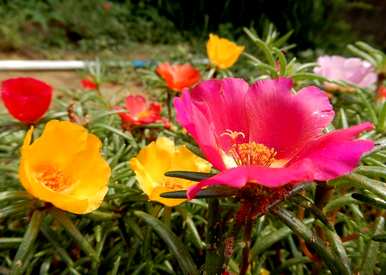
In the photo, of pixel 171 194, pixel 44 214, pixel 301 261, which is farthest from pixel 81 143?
pixel 301 261

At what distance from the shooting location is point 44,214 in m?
0.88

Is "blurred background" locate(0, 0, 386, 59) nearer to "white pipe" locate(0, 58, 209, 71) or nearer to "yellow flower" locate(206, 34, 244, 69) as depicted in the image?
"white pipe" locate(0, 58, 209, 71)

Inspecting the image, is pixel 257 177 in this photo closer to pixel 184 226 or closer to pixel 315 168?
pixel 315 168

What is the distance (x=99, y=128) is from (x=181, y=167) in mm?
293

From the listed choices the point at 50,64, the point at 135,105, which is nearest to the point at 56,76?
the point at 50,64

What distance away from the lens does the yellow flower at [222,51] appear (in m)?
1.50

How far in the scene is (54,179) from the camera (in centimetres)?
89

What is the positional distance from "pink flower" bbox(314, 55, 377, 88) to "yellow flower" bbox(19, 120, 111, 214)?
2.40 ft

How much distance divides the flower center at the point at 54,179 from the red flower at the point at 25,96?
199 millimetres

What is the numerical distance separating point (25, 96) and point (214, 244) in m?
0.51

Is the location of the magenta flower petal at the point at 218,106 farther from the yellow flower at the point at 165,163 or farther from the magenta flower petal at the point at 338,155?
the yellow flower at the point at 165,163

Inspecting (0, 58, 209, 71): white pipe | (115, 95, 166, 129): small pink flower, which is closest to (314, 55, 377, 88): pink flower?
(115, 95, 166, 129): small pink flower

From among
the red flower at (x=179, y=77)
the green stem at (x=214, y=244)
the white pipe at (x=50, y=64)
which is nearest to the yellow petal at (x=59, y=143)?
the green stem at (x=214, y=244)

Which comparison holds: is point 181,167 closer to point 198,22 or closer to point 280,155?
point 280,155
